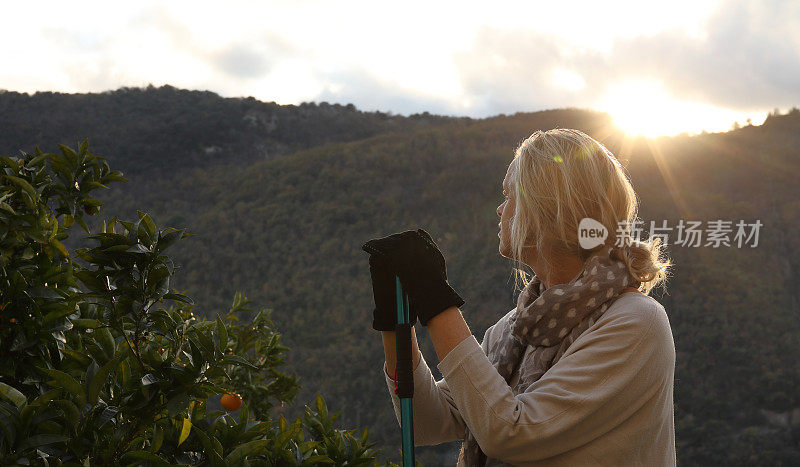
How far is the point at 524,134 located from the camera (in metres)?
26.9

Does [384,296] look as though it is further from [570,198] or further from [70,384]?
[70,384]

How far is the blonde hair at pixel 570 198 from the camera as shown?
1.56m

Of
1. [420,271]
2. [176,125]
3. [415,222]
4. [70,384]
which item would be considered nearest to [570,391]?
[420,271]

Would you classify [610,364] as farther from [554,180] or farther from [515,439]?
[554,180]

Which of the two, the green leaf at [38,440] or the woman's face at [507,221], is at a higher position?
the woman's face at [507,221]

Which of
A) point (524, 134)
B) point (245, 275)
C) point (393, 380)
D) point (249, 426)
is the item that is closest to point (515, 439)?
point (393, 380)

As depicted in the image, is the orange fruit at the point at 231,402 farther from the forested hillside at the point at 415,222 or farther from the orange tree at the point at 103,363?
the forested hillside at the point at 415,222

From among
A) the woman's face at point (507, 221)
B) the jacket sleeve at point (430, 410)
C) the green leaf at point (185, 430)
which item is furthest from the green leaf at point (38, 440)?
the woman's face at point (507, 221)

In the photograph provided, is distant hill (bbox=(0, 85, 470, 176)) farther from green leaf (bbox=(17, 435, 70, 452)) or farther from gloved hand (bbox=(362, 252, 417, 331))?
green leaf (bbox=(17, 435, 70, 452))

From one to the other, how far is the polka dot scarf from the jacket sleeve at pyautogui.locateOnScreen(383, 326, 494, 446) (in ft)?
0.65

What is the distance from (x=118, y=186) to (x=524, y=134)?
1835cm

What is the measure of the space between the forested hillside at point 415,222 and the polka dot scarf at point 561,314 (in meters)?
4.41

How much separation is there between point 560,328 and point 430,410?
1.78 ft

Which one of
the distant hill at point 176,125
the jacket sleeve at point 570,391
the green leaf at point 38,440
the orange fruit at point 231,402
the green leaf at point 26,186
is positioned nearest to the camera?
the green leaf at point 38,440
